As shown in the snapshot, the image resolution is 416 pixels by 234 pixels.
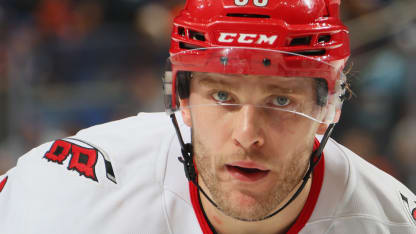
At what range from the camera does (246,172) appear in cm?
193

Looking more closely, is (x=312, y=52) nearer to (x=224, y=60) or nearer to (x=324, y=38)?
(x=324, y=38)

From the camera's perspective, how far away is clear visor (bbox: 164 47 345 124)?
6.18 feet

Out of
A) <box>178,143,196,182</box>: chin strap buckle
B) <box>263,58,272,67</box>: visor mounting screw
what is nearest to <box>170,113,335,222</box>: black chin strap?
<box>178,143,196,182</box>: chin strap buckle

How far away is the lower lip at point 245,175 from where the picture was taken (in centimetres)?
190

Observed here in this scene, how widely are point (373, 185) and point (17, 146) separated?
281 cm

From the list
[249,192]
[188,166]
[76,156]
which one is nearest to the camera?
[249,192]

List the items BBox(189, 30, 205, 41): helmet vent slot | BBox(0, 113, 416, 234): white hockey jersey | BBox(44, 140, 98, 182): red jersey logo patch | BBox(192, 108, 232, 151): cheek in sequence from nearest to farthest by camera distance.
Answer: BBox(192, 108, 232, 151): cheek
BBox(189, 30, 205, 41): helmet vent slot
BBox(0, 113, 416, 234): white hockey jersey
BBox(44, 140, 98, 182): red jersey logo patch

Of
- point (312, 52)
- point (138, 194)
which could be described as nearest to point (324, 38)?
point (312, 52)

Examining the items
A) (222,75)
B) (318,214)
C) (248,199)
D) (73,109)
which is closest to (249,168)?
(248,199)

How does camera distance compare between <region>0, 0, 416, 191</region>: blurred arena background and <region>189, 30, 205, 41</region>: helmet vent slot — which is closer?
<region>189, 30, 205, 41</region>: helmet vent slot

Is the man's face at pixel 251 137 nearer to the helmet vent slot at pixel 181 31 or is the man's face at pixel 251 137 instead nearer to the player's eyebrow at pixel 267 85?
the player's eyebrow at pixel 267 85

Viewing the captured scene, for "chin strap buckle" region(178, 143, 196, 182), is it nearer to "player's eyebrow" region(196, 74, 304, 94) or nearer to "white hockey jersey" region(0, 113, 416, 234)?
"white hockey jersey" region(0, 113, 416, 234)

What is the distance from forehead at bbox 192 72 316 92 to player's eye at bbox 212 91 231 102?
3 cm

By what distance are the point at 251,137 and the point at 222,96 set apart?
217 millimetres
